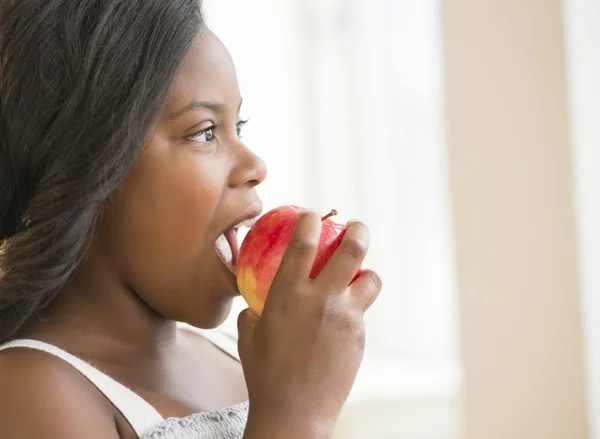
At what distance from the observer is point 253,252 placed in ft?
2.88

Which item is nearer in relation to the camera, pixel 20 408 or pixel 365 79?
pixel 20 408

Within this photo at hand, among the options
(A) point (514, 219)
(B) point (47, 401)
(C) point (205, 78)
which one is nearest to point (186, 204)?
(C) point (205, 78)

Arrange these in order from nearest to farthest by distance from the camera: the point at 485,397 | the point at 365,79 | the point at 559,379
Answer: the point at 559,379 → the point at 485,397 → the point at 365,79

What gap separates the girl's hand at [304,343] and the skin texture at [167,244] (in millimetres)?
96

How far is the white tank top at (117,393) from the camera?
0.81 metres

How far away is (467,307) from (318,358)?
1.83 metres

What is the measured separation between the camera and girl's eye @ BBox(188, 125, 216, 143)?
0.88 metres

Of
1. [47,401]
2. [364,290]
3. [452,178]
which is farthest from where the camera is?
[452,178]

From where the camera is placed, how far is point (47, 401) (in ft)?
2.45

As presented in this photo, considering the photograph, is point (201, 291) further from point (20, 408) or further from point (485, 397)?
point (485, 397)

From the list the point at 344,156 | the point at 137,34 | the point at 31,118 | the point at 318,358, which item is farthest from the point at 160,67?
the point at 344,156

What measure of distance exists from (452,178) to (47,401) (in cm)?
198

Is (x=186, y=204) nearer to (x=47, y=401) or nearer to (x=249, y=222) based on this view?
(x=249, y=222)

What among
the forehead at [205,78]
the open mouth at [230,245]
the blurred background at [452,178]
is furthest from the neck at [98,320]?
the blurred background at [452,178]
